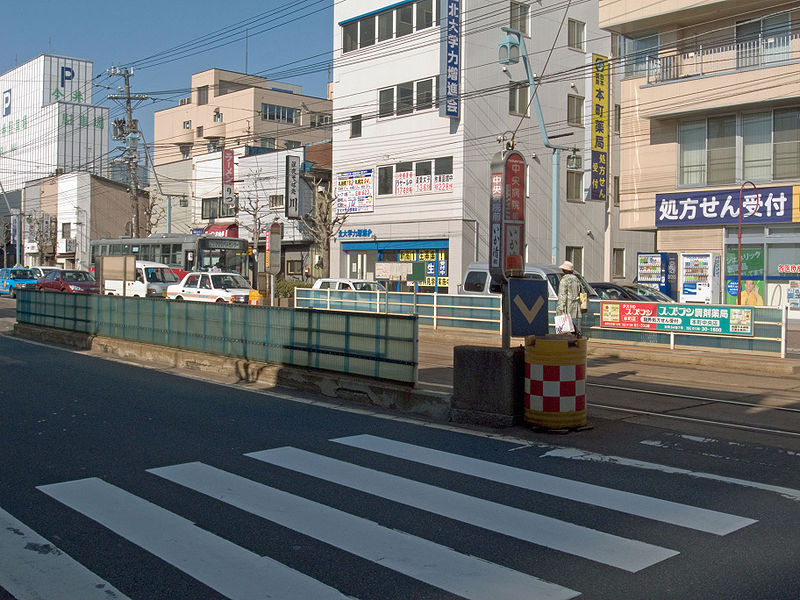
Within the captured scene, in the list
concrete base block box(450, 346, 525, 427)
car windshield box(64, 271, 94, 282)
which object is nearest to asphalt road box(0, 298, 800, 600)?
concrete base block box(450, 346, 525, 427)

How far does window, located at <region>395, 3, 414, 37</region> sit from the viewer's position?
35.2 metres

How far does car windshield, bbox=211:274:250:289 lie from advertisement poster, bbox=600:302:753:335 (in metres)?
15.6

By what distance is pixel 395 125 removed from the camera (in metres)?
36.3

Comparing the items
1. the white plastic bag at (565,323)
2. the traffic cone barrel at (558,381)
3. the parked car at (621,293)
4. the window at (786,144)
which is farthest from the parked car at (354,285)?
the traffic cone barrel at (558,381)

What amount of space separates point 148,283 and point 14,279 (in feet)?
58.3

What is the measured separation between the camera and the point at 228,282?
29.9 metres

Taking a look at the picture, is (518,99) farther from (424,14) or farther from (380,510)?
(380,510)

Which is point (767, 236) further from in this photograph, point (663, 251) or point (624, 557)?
point (624, 557)

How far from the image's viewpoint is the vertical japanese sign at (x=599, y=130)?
100 feet

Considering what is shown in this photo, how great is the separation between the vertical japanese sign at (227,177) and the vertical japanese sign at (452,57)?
62.3 feet

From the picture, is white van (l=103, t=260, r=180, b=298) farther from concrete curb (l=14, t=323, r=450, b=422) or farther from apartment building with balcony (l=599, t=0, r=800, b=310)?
apartment building with balcony (l=599, t=0, r=800, b=310)

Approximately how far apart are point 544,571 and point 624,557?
60cm

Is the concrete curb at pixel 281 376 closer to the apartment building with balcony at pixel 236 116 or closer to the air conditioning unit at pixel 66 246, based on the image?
the apartment building with balcony at pixel 236 116

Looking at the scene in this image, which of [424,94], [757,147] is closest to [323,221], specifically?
[424,94]
